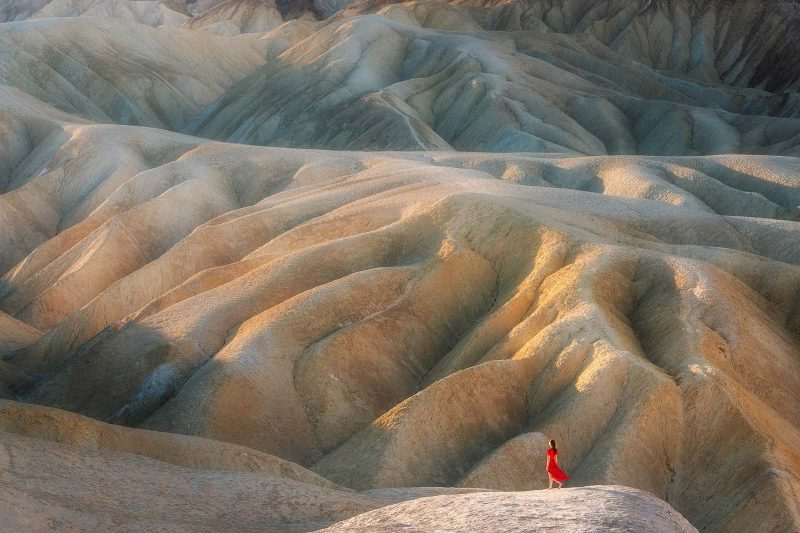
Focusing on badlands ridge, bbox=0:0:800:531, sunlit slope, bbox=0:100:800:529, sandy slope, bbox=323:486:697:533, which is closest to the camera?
sandy slope, bbox=323:486:697:533

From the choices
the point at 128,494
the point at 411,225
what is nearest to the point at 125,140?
the point at 411,225

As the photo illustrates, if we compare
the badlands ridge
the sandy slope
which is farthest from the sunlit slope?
the sandy slope

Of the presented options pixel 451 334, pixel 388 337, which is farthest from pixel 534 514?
pixel 451 334

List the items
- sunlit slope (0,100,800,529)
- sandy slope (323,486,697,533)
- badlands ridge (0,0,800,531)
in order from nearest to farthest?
sandy slope (323,486,697,533), badlands ridge (0,0,800,531), sunlit slope (0,100,800,529)

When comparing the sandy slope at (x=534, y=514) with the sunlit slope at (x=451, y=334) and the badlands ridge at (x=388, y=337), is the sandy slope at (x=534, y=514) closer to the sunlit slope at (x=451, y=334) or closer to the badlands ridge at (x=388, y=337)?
the badlands ridge at (x=388, y=337)

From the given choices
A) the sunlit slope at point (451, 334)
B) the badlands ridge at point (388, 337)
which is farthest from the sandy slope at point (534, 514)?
the sunlit slope at point (451, 334)

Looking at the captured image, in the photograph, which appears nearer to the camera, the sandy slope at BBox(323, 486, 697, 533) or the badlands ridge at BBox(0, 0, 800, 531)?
the sandy slope at BBox(323, 486, 697, 533)

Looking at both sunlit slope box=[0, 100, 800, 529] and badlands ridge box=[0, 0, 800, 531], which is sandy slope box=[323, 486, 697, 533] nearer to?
badlands ridge box=[0, 0, 800, 531]

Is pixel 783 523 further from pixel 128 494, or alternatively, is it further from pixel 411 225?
pixel 411 225
